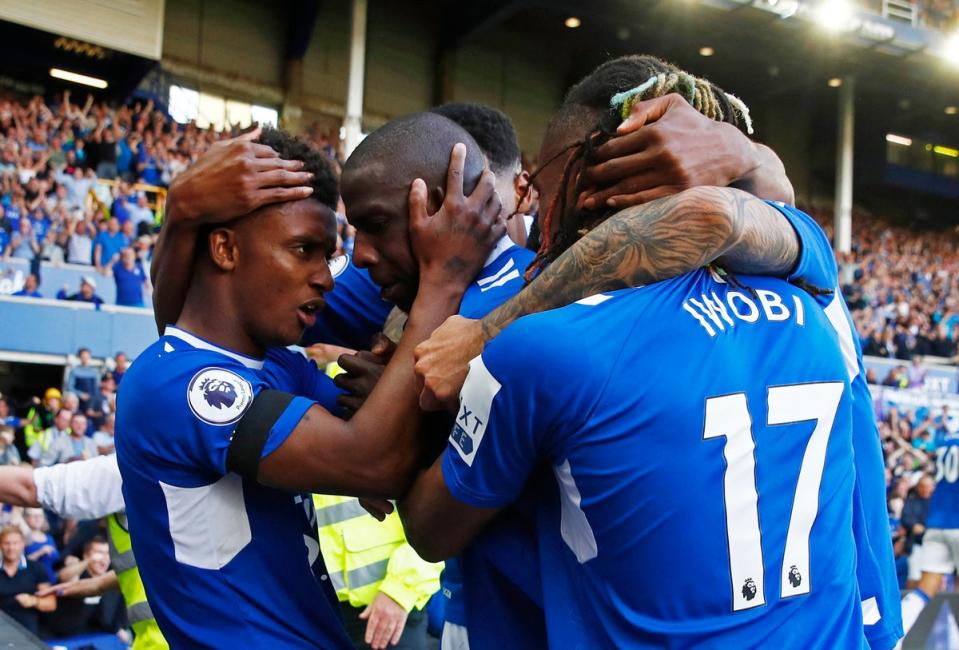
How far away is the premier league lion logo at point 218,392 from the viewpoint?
1.78 meters

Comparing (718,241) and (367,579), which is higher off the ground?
(718,241)

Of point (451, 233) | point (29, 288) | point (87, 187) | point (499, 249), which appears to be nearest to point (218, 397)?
point (451, 233)

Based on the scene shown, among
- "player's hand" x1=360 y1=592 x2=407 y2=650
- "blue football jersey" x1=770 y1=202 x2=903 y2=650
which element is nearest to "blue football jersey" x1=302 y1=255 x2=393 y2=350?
"blue football jersey" x1=770 y1=202 x2=903 y2=650

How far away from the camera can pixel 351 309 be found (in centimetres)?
249

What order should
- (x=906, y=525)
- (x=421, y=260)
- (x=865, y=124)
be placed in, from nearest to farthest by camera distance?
(x=421, y=260)
(x=906, y=525)
(x=865, y=124)

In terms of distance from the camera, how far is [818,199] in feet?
96.6

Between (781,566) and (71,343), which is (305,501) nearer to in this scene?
(781,566)

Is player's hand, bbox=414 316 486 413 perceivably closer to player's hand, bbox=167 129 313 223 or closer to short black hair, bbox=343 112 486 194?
short black hair, bbox=343 112 486 194

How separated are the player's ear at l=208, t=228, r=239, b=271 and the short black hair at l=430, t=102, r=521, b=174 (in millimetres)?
809

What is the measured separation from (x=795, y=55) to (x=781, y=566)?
24515 mm

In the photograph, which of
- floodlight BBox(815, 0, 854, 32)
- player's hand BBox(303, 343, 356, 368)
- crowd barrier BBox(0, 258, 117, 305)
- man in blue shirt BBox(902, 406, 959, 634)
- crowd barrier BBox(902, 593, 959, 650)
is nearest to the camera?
player's hand BBox(303, 343, 356, 368)

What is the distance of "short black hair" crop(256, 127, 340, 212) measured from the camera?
83.2 inches

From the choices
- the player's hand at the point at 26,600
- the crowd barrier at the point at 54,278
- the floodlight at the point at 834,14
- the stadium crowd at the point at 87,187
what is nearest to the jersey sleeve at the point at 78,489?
the player's hand at the point at 26,600

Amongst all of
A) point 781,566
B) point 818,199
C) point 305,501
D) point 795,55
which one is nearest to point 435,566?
point 305,501
